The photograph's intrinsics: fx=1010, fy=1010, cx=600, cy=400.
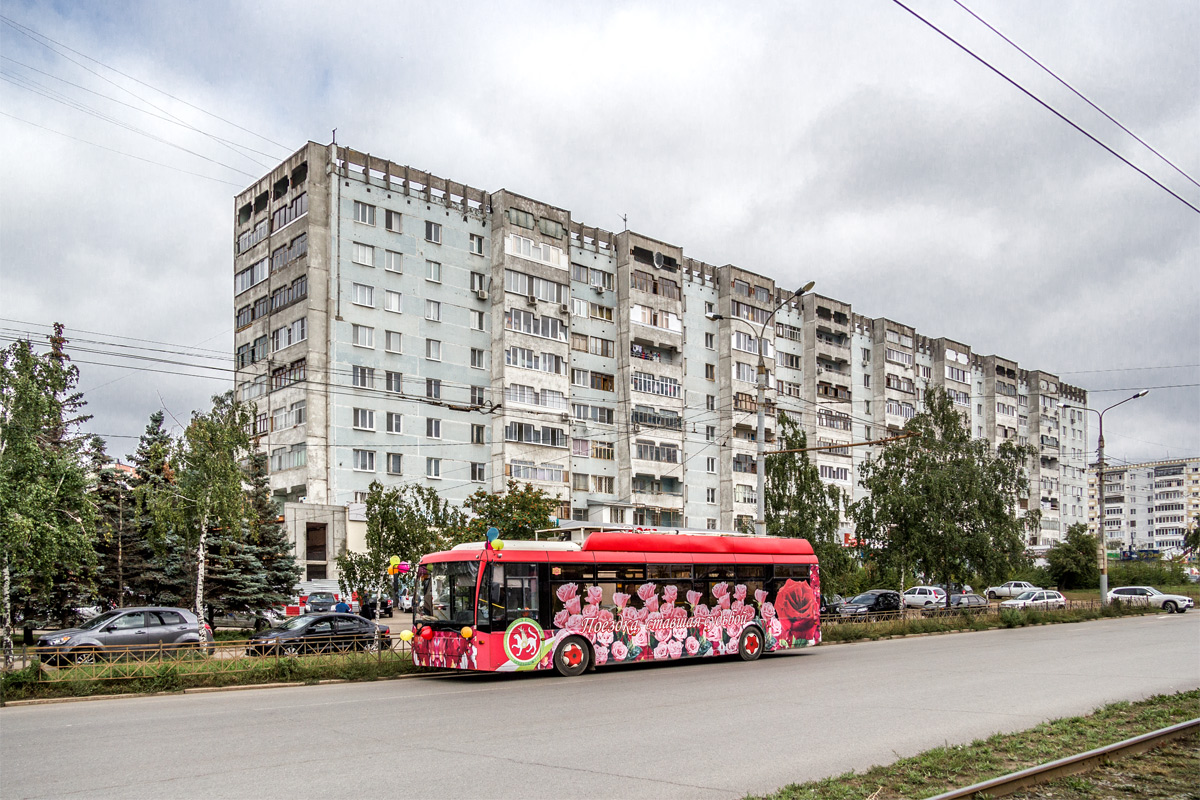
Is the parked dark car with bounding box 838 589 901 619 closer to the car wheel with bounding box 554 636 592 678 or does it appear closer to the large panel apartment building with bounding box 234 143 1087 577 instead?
the large panel apartment building with bounding box 234 143 1087 577

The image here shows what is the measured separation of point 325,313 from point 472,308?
945 cm

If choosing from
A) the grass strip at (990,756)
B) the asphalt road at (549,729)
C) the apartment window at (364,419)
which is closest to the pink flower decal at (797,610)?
the asphalt road at (549,729)

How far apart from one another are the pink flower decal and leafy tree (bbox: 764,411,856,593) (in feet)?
35.2

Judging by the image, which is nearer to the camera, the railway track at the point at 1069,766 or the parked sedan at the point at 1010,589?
the railway track at the point at 1069,766

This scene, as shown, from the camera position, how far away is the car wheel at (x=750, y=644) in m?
25.2

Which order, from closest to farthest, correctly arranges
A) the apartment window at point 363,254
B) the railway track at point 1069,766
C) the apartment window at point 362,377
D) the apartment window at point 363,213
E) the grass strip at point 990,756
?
the railway track at point 1069,766 < the grass strip at point 990,756 < the apartment window at point 362,377 < the apartment window at point 363,254 < the apartment window at point 363,213

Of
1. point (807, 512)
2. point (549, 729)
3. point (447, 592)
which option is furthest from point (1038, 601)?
point (549, 729)

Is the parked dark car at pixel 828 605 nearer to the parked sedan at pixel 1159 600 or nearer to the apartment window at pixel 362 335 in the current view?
the parked sedan at pixel 1159 600

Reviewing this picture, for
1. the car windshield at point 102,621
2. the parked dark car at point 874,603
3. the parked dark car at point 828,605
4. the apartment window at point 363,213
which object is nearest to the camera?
the car windshield at point 102,621

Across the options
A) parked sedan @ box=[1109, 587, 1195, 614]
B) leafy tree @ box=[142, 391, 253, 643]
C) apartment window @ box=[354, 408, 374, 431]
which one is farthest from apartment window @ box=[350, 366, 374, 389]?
parked sedan @ box=[1109, 587, 1195, 614]

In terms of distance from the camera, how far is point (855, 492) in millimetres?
82250

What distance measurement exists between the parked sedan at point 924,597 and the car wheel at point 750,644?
30.3 metres

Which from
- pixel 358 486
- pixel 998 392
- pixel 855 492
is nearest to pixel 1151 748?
pixel 358 486

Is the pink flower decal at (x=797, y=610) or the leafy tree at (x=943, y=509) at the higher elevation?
the leafy tree at (x=943, y=509)
